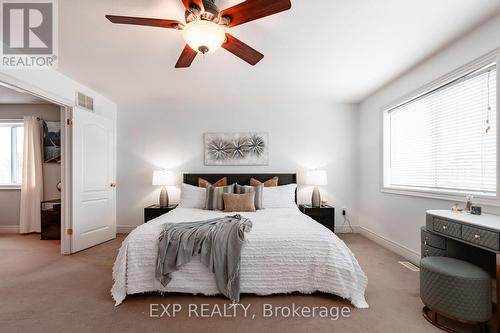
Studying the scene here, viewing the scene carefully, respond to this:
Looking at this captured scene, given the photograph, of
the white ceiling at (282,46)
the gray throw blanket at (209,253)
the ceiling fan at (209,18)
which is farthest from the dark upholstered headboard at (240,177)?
the ceiling fan at (209,18)

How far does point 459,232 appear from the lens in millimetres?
1843

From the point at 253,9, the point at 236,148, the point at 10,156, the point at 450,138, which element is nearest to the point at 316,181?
the point at 236,148

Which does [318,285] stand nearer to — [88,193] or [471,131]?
[471,131]

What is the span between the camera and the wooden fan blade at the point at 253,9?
4.82ft

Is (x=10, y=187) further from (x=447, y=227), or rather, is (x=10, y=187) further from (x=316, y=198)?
(x=447, y=227)

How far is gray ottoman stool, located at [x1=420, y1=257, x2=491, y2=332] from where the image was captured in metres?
1.63

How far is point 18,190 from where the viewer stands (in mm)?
4578

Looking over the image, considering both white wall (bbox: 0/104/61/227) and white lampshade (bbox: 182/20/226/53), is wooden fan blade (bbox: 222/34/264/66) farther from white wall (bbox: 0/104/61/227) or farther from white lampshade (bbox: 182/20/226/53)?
white wall (bbox: 0/104/61/227)

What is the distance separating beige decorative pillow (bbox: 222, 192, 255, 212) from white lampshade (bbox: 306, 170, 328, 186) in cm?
117

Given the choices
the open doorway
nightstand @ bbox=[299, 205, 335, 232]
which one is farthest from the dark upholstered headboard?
the open doorway

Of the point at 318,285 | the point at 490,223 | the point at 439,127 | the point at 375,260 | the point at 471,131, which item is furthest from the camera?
the point at 375,260

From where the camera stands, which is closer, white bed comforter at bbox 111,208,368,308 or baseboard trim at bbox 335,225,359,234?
white bed comforter at bbox 111,208,368,308

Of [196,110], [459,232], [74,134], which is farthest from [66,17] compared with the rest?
[459,232]

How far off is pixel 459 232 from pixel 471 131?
3.87ft
